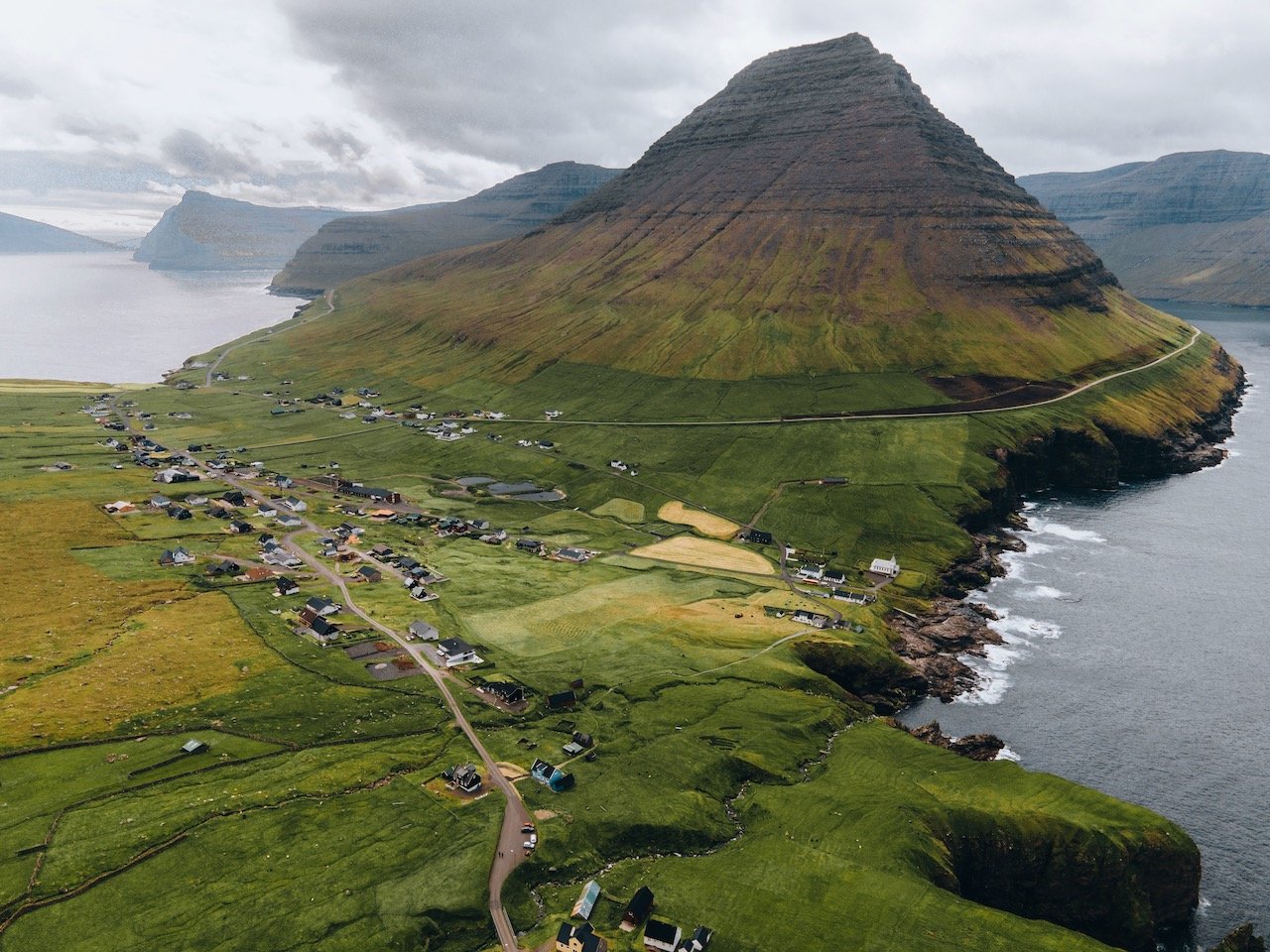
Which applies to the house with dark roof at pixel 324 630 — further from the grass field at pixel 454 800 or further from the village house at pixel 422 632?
the village house at pixel 422 632

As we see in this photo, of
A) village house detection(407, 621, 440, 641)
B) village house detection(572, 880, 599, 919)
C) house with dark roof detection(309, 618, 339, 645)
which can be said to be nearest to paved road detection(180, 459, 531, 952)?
village house detection(407, 621, 440, 641)

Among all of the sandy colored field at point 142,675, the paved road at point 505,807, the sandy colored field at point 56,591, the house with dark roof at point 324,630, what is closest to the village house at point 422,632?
the paved road at point 505,807

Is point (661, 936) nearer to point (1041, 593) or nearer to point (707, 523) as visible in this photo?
point (1041, 593)

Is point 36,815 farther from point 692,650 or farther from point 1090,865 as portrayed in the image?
point 1090,865

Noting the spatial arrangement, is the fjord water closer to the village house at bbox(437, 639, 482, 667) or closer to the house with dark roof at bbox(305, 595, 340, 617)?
the village house at bbox(437, 639, 482, 667)

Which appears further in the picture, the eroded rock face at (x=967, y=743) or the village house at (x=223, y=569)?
the village house at (x=223, y=569)
